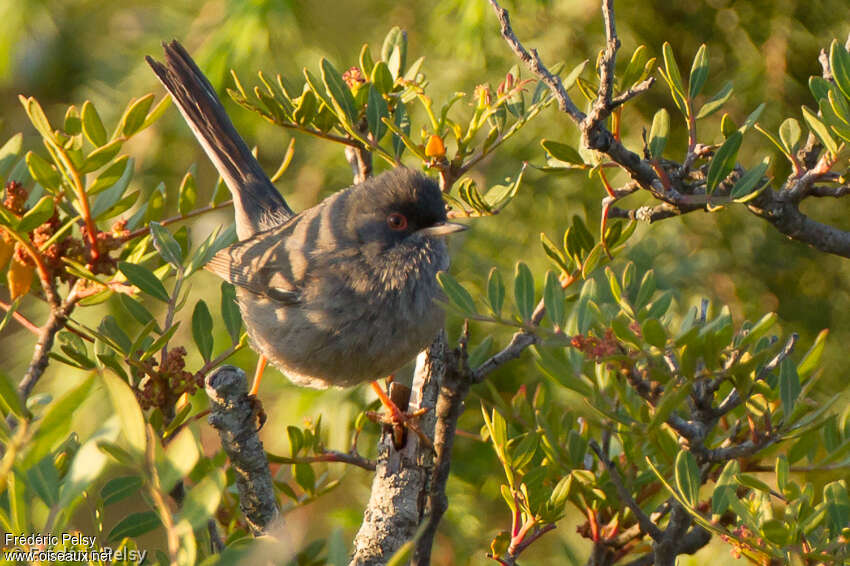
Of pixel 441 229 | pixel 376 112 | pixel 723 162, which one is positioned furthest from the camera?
pixel 441 229

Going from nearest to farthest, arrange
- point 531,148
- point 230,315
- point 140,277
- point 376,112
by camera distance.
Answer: point 140,277 < point 376,112 < point 230,315 < point 531,148

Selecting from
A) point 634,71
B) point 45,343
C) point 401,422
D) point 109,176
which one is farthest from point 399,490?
point 634,71

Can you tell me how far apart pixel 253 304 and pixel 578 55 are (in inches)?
65.9

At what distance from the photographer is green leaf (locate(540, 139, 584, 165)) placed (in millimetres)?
1779

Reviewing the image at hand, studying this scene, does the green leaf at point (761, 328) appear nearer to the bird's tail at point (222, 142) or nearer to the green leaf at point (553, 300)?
the green leaf at point (553, 300)

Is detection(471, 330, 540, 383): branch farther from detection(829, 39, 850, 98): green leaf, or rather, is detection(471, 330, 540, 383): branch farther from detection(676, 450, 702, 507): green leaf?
detection(829, 39, 850, 98): green leaf

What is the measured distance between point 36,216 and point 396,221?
4.36 feet

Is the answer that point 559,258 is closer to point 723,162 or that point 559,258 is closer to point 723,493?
point 723,162

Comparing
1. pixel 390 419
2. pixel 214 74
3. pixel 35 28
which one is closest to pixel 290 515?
pixel 390 419

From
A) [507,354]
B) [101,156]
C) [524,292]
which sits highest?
[101,156]

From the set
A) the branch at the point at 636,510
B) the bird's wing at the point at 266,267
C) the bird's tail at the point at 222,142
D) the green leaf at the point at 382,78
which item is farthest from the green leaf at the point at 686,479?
the bird's tail at the point at 222,142

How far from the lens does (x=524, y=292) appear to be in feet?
5.59

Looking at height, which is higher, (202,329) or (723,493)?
(202,329)

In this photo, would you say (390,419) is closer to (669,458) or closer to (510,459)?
(510,459)
